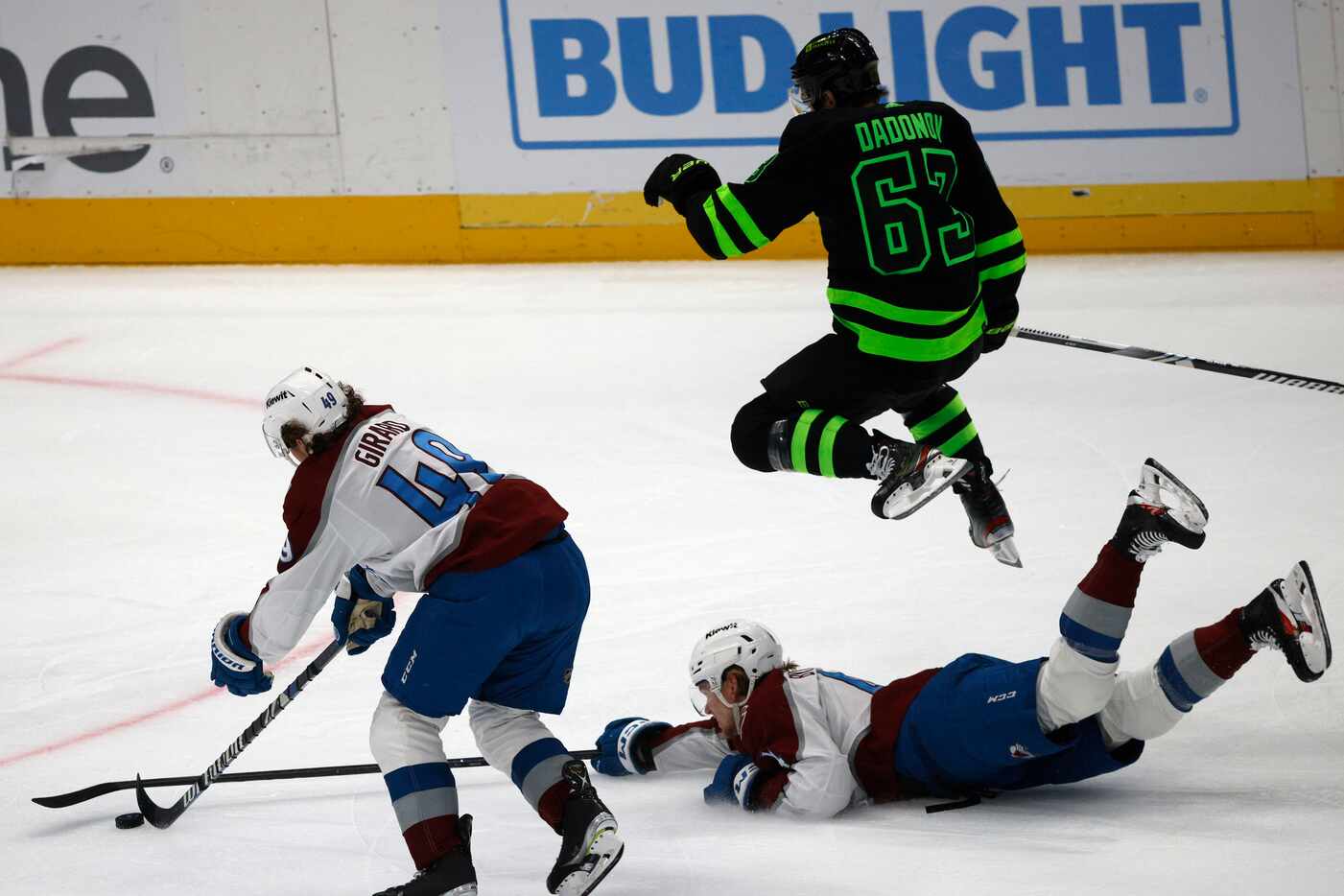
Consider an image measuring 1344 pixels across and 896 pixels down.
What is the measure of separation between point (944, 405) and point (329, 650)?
1624 mm

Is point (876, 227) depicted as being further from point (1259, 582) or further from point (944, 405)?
point (1259, 582)

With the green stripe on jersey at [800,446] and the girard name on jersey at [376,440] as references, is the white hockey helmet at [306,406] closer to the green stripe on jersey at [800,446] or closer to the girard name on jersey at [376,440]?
the girard name on jersey at [376,440]

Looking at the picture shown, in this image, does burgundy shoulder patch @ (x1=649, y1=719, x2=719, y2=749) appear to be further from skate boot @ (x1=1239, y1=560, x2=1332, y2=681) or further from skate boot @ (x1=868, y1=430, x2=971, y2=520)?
skate boot @ (x1=1239, y1=560, x2=1332, y2=681)

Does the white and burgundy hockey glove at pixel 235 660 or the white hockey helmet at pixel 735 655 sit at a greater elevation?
the white and burgundy hockey glove at pixel 235 660

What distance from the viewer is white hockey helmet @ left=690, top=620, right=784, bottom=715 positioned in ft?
11.6

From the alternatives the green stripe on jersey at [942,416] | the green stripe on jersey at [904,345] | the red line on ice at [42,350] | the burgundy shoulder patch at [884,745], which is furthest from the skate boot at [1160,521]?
the red line on ice at [42,350]

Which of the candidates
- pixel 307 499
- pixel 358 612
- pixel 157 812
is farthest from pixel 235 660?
pixel 157 812

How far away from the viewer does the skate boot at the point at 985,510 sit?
3.96 metres

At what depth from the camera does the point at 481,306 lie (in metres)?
8.13

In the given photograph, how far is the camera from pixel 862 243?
3676mm

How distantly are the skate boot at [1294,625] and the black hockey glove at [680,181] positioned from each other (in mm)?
1447

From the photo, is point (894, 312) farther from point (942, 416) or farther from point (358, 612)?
point (358, 612)

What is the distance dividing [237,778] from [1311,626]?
223 centimetres

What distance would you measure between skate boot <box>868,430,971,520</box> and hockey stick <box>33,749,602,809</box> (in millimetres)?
858
